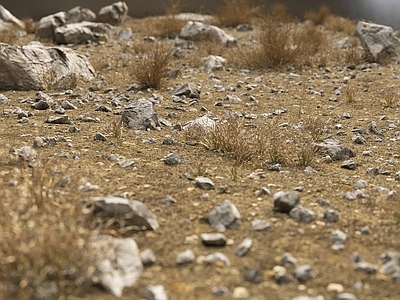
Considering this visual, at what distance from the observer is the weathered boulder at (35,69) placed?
21.1 ft

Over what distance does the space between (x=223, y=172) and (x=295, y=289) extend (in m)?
1.62

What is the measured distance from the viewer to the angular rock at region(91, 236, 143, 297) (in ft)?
6.77

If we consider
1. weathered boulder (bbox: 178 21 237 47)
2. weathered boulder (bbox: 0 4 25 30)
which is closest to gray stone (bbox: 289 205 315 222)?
weathered boulder (bbox: 178 21 237 47)

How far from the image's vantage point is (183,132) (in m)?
4.78

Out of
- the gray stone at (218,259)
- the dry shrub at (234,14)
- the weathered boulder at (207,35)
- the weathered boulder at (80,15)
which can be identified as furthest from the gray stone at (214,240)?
the weathered boulder at (80,15)

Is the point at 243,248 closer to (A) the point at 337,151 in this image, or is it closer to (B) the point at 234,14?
(A) the point at 337,151

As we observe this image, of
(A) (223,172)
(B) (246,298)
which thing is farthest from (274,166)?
(B) (246,298)

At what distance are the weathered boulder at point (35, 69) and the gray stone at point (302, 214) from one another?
4.68 meters

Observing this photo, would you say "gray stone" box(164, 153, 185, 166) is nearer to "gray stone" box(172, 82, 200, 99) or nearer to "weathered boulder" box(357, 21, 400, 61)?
"gray stone" box(172, 82, 200, 99)

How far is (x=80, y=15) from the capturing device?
15.0 meters

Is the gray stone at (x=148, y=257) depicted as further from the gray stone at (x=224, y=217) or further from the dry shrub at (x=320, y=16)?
→ the dry shrub at (x=320, y=16)

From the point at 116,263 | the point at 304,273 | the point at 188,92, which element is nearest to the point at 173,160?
the point at 116,263

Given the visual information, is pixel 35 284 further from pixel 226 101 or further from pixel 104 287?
pixel 226 101

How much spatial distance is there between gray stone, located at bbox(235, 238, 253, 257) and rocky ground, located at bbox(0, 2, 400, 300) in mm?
19
